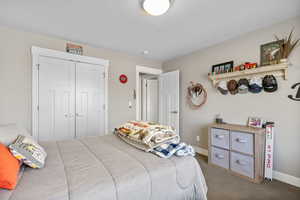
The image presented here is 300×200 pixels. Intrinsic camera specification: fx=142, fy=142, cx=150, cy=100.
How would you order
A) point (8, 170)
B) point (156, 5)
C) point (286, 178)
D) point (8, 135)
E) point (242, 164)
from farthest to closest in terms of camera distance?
point (242, 164)
point (286, 178)
point (156, 5)
point (8, 135)
point (8, 170)

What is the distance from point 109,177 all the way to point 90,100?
244 centimetres

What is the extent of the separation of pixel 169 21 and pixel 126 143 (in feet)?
6.20

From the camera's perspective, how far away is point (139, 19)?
6.97 feet

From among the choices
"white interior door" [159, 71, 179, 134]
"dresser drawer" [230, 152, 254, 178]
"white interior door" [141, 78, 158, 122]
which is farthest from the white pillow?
"white interior door" [141, 78, 158, 122]

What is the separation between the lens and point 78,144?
176 cm

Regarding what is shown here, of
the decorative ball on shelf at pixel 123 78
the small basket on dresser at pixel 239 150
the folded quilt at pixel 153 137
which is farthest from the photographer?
the decorative ball on shelf at pixel 123 78

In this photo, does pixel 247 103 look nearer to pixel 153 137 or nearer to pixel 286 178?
pixel 286 178

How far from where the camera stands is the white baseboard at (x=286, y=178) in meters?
2.02

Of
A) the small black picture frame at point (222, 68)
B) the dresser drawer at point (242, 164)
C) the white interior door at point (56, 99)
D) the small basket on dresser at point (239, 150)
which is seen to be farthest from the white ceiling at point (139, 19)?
the dresser drawer at point (242, 164)

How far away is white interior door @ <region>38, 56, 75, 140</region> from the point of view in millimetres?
2646

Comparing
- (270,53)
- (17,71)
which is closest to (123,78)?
(17,71)

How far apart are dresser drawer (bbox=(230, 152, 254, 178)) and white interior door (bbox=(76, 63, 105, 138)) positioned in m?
2.66

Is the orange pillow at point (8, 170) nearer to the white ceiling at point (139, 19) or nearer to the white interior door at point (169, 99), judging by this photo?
the white ceiling at point (139, 19)

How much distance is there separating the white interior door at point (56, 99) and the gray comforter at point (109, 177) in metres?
1.45
